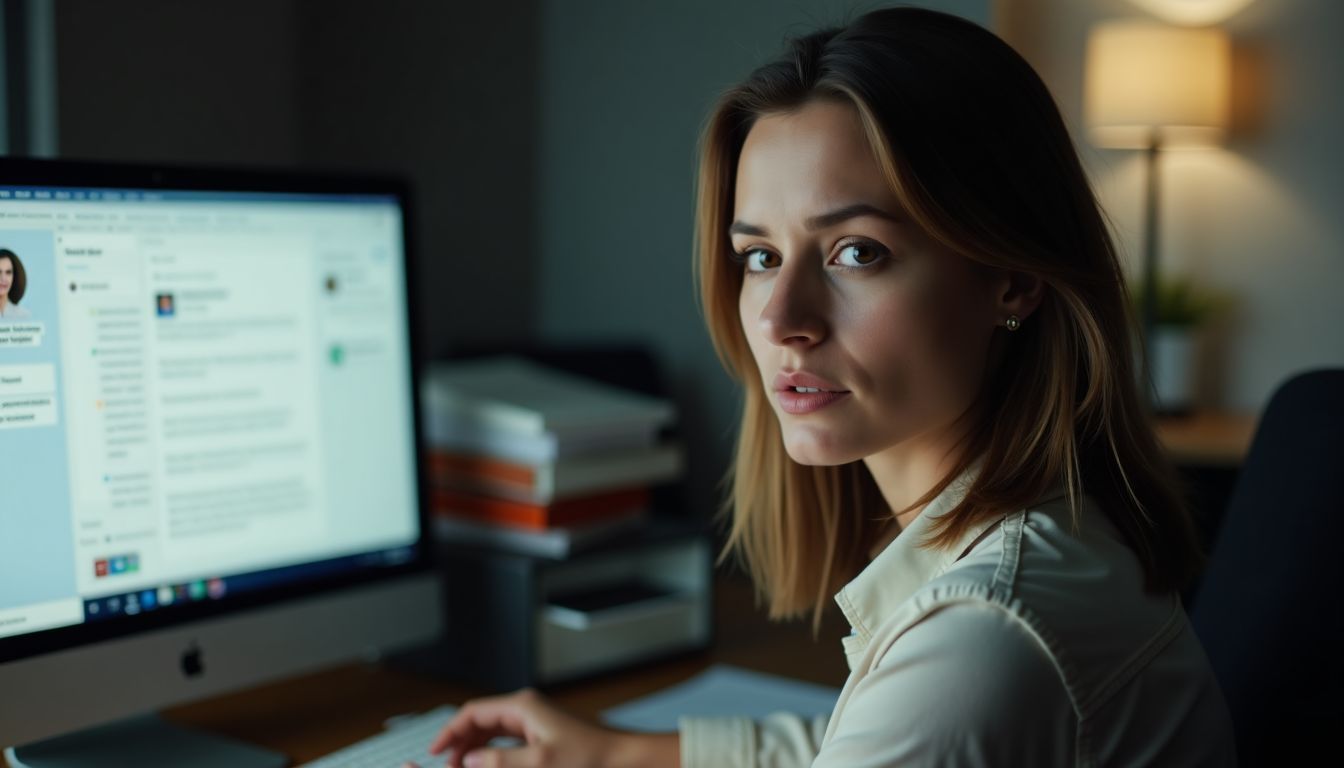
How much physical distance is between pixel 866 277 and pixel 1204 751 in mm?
383

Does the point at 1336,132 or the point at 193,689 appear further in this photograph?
the point at 1336,132

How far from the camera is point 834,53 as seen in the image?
90 cm

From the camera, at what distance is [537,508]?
1.39 meters

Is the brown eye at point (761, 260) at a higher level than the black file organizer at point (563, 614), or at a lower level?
higher

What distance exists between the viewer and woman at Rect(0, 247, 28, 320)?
Answer: 96 centimetres

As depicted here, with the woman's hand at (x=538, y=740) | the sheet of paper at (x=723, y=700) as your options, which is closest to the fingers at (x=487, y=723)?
the woman's hand at (x=538, y=740)

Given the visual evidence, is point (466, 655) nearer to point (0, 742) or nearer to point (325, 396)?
point (325, 396)

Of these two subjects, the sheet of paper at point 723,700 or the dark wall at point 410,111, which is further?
the dark wall at point 410,111

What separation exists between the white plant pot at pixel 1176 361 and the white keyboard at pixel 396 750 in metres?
2.25

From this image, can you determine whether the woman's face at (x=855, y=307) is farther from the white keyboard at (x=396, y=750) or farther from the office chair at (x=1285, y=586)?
the white keyboard at (x=396, y=750)

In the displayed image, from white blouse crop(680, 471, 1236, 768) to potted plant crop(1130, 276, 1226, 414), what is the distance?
2209 mm

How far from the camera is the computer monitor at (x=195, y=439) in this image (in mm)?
982

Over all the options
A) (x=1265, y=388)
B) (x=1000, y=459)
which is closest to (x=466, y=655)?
(x=1000, y=459)

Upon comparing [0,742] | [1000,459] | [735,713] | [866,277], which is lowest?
[735,713]
